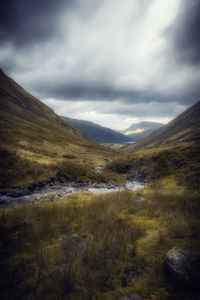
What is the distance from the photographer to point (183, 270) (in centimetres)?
302

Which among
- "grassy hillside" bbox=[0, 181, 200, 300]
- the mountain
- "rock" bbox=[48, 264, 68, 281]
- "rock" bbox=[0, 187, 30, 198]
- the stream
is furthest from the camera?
the mountain

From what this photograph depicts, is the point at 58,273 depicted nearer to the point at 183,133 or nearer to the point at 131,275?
the point at 131,275

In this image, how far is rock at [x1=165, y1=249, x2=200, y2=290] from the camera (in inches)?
112

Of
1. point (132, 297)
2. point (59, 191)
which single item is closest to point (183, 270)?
point (132, 297)

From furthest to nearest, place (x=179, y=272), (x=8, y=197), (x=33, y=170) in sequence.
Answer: (x=33, y=170)
(x=8, y=197)
(x=179, y=272)

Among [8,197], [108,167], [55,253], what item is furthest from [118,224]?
[108,167]

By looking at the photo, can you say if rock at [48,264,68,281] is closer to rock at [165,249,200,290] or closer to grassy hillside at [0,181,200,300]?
grassy hillside at [0,181,200,300]

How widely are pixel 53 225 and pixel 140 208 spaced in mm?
4699

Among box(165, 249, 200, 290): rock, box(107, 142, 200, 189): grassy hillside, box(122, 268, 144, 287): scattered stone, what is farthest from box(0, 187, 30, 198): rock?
box(165, 249, 200, 290): rock

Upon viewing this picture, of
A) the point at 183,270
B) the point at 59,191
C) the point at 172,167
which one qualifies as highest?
the point at 172,167

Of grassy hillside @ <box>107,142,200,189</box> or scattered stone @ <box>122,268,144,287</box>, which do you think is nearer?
scattered stone @ <box>122,268,144,287</box>

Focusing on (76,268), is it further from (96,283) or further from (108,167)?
(108,167)

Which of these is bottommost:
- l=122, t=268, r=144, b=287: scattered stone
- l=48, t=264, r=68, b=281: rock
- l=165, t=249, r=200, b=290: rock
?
l=122, t=268, r=144, b=287: scattered stone

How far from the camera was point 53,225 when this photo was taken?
5.70 m
